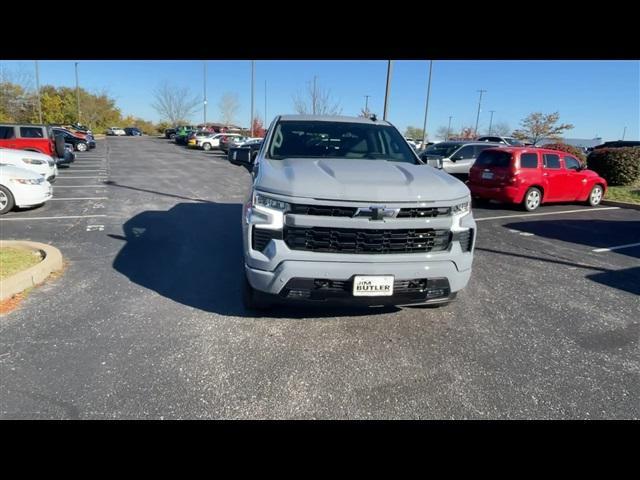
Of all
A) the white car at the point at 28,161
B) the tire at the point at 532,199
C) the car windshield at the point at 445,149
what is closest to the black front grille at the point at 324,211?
the tire at the point at 532,199

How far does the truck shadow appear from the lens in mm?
4008

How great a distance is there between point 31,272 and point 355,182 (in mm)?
3899

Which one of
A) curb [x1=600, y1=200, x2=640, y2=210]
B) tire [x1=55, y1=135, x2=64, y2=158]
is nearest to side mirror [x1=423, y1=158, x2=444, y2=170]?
curb [x1=600, y1=200, x2=640, y2=210]

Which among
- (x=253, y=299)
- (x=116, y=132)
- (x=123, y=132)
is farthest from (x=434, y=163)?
(x=123, y=132)

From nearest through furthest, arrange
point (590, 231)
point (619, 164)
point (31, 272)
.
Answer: point (31, 272)
point (590, 231)
point (619, 164)

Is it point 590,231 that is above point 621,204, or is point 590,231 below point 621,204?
below

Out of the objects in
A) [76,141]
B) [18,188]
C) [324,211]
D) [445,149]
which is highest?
[445,149]

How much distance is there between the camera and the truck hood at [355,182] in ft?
9.91

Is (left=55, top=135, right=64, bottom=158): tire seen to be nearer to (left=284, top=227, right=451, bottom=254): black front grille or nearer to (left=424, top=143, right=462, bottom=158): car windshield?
(left=424, top=143, right=462, bottom=158): car windshield

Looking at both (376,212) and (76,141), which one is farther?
(76,141)

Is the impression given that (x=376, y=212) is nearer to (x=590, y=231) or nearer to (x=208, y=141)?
(x=590, y=231)

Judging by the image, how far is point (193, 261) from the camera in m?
5.47

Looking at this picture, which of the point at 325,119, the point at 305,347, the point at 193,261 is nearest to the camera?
the point at 305,347
